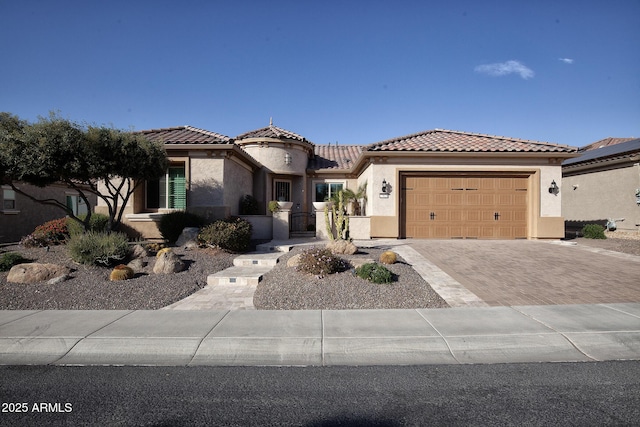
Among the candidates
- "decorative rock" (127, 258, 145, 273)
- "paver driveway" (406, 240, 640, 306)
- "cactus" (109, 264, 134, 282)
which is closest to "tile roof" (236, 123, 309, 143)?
"paver driveway" (406, 240, 640, 306)

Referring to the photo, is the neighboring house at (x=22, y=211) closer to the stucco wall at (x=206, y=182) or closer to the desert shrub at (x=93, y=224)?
the desert shrub at (x=93, y=224)

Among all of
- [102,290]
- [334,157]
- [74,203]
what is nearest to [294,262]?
[102,290]

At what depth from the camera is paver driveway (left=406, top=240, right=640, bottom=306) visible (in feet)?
23.5

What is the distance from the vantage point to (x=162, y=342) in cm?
491

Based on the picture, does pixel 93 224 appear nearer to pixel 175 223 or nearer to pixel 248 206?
pixel 175 223

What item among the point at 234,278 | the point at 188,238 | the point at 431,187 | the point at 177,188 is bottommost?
the point at 234,278

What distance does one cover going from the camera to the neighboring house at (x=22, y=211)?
1738cm

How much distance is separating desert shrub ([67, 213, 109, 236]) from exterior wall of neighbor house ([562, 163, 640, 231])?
21.7 m

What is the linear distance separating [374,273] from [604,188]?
15.9 meters

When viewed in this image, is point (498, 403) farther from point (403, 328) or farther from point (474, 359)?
point (403, 328)

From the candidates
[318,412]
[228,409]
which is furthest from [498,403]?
[228,409]

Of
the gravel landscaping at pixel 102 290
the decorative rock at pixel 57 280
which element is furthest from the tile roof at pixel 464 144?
the decorative rock at pixel 57 280

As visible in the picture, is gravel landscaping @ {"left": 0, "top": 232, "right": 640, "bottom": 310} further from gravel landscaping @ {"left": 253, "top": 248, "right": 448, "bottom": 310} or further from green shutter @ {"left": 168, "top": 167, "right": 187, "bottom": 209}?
green shutter @ {"left": 168, "top": 167, "right": 187, "bottom": 209}

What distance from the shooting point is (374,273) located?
780 cm
